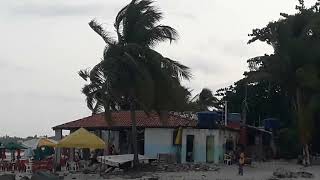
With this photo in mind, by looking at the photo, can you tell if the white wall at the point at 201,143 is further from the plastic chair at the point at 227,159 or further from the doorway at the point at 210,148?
the plastic chair at the point at 227,159

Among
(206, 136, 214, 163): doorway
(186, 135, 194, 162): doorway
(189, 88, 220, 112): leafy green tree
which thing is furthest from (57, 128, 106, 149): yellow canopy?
(189, 88, 220, 112): leafy green tree

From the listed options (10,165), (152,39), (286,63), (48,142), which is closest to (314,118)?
(286,63)

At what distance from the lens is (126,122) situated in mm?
38250

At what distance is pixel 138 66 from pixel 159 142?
9024 mm

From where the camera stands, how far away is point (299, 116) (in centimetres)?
3522

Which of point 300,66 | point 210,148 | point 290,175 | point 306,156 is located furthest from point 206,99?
point 290,175

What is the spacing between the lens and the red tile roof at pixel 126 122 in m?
36.8

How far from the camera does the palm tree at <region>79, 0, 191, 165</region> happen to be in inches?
1137

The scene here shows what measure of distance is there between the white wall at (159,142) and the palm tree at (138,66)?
6.35m

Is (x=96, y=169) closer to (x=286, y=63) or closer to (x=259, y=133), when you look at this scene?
(x=286, y=63)

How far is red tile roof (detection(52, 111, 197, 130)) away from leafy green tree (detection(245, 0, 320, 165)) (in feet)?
17.0

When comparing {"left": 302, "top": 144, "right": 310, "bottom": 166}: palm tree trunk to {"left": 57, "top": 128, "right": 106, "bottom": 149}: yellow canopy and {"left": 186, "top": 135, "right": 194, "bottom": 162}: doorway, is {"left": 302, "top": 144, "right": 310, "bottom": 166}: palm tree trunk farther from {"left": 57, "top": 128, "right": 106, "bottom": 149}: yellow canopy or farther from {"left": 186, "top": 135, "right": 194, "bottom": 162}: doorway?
{"left": 57, "top": 128, "right": 106, "bottom": 149}: yellow canopy

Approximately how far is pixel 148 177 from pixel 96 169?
6.03 meters

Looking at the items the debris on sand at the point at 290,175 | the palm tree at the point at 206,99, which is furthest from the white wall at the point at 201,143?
the palm tree at the point at 206,99
